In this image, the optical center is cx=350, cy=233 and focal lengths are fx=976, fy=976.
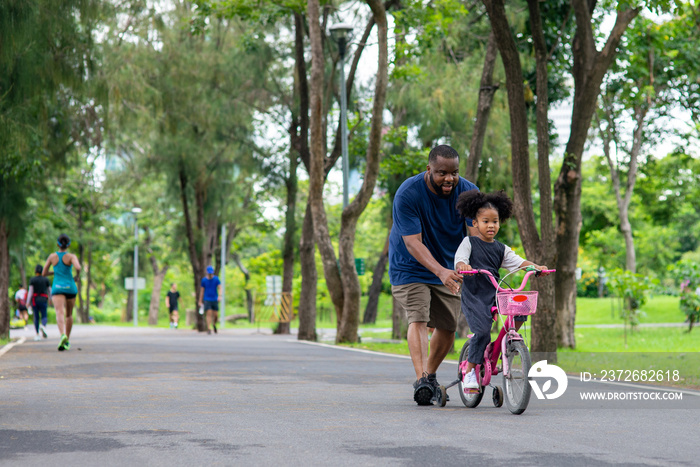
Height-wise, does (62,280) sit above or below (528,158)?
below

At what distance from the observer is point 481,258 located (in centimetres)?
668

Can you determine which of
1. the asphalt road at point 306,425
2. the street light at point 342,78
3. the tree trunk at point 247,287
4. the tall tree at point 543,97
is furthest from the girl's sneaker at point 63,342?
the tree trunk at point 247,287

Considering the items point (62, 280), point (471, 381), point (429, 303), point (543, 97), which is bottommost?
point (471, 381)

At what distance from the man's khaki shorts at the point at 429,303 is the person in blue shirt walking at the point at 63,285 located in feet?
26.8

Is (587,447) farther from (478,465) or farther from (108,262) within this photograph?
(108,262)

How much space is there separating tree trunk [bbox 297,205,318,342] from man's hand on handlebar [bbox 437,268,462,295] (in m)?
15.3

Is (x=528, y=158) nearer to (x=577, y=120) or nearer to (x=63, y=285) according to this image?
(x=577, y=120)

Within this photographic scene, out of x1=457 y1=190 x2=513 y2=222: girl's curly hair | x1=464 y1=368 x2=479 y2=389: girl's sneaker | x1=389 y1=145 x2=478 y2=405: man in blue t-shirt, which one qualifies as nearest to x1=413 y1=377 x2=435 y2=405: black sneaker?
x1=389 y1=145 x2=478 y2=405: man in blue t-shirt

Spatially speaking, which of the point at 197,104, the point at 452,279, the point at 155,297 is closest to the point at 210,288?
the point at 197,104

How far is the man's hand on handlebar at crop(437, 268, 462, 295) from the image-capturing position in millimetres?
6508

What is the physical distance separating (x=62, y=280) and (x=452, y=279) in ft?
30.7

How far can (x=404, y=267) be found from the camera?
286 inches

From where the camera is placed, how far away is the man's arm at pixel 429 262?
6531 mm

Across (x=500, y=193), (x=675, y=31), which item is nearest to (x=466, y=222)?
(x=500, y=193)
